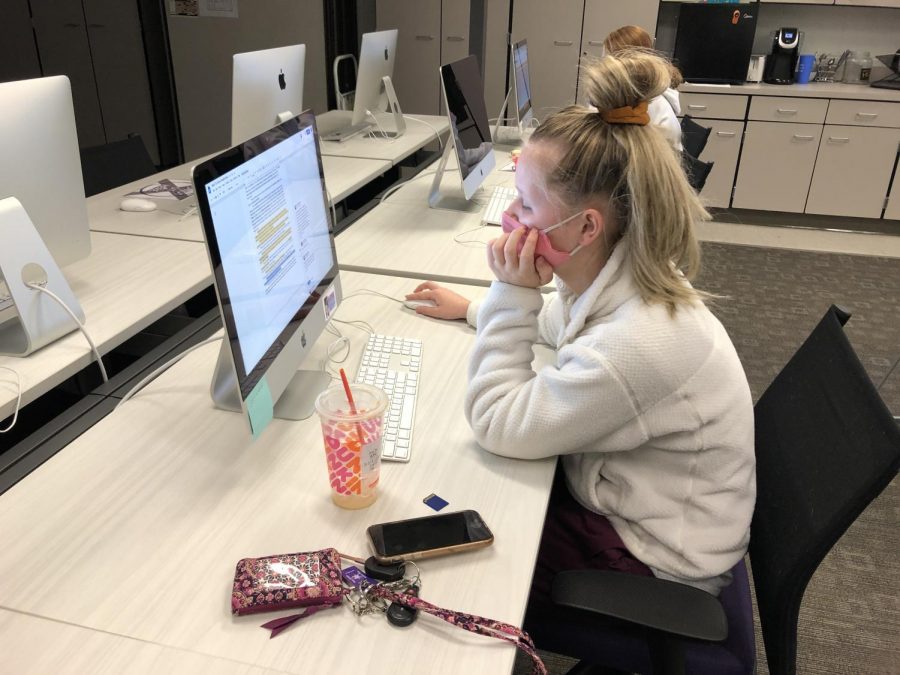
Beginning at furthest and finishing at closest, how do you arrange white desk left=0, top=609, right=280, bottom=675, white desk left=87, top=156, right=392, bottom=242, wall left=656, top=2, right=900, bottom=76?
wall left=656, top=2, right=900, bottom=76, white desk left=87, top=156, right=392, bottom=242, white desk left=0, top=609, right=280, bottom=675

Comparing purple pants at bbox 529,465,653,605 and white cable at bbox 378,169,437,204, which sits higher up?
white cable at bbox 378,169,437,204

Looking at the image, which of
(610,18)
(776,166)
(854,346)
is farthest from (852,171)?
(854,346)

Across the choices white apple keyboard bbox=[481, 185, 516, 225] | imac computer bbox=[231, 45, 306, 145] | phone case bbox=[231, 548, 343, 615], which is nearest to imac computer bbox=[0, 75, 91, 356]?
imac computer bbox=[231, 45, 306, 145]

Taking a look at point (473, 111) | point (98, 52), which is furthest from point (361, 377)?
point (98, 52)

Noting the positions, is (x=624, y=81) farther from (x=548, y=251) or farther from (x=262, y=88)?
(x=262, y=88)

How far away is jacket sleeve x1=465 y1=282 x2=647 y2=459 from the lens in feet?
3.31

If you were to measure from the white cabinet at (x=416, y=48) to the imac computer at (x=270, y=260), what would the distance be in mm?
3938

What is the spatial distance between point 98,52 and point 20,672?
17.3ft

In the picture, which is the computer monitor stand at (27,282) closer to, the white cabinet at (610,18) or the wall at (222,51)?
the white cabinet at (610,18)

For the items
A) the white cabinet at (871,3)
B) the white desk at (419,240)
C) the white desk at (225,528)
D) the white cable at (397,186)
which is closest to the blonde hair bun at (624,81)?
the white desk at (225,528)

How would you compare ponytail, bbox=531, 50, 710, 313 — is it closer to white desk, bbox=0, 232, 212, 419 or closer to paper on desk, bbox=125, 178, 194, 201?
white desk, bbox=0, 232, 212, 419

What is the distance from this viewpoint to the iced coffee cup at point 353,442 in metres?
0.96

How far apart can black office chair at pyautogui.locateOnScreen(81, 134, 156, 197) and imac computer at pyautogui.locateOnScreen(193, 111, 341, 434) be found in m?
1.59

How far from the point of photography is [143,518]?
3.22ft
